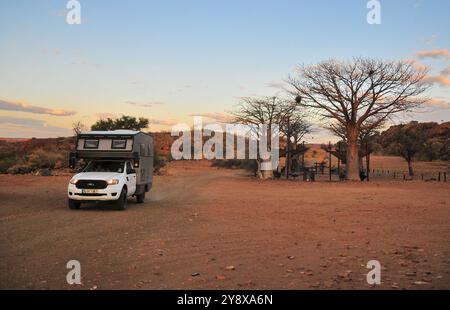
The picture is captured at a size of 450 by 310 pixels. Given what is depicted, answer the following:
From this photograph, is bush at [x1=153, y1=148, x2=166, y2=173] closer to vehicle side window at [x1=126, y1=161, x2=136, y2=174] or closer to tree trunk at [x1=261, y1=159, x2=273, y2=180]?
tree trunk at [x1=261, y1=159, x2=273, y2=180]

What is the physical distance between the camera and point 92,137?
18.4m

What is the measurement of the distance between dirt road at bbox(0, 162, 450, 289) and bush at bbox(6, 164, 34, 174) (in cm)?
3166

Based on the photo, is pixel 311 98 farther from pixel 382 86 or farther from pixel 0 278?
pixel 0 278

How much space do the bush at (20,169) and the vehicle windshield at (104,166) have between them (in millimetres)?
31588

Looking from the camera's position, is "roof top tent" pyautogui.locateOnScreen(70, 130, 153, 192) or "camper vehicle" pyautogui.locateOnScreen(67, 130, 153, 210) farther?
"roof top tent" pyautogui.locateOnScreen(70, 130, 153, 192)

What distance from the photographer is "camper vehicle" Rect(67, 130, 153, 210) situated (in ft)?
53.7

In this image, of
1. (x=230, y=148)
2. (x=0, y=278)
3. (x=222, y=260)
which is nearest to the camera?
(x=0, y=278)

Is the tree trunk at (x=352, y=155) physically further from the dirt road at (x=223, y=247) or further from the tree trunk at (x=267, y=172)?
the dirt road at (x=223, y=247)

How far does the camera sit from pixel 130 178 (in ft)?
59.3

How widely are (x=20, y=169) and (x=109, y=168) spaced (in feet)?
107

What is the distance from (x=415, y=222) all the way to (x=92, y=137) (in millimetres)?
11698

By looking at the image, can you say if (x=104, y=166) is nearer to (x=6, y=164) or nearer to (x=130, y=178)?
(x=130, y=178)

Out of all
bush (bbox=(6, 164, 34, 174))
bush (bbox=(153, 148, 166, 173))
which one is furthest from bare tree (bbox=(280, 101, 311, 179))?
bush (bbox=(6, 164, 34, 174))
